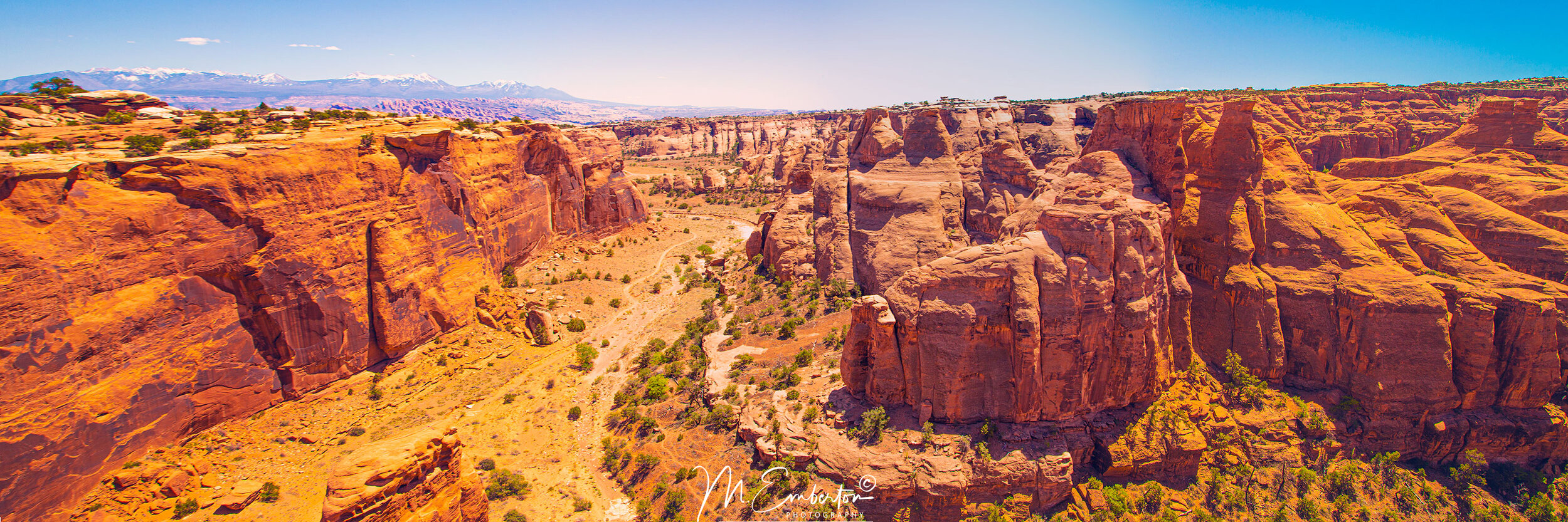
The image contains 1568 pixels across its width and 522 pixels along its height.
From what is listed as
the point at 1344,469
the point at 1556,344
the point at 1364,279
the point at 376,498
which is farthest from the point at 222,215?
the point at 1556,344

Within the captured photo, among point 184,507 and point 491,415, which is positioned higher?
point 184,507

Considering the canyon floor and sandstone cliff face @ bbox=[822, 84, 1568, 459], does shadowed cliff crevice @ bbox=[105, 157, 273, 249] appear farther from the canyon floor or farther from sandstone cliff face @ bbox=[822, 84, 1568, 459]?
sandstone cliff face @ bbox=[822, 84, 1568, 459]

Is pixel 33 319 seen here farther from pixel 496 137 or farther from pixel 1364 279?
pixel 1364 279

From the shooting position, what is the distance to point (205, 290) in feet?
59.9

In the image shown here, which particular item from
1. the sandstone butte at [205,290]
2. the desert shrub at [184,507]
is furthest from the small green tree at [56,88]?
the desert shrub at [184,507]

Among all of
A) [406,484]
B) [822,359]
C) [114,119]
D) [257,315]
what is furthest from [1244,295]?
[114,119]

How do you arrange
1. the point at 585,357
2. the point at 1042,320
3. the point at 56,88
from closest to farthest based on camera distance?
the point at 1042,320, the point at 56,88, the point at 585,357

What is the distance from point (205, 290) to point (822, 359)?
2343 cm

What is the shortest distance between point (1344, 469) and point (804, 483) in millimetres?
19102

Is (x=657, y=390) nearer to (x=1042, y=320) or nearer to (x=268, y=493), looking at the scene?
(x=268, y=493)

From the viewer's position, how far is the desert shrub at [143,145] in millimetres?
18344

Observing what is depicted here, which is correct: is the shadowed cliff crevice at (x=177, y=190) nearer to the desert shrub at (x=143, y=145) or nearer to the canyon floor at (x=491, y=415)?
the desert shrub at (x=143, y=145)

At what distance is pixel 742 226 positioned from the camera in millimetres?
60562

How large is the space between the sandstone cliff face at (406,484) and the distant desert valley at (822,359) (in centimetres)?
9
